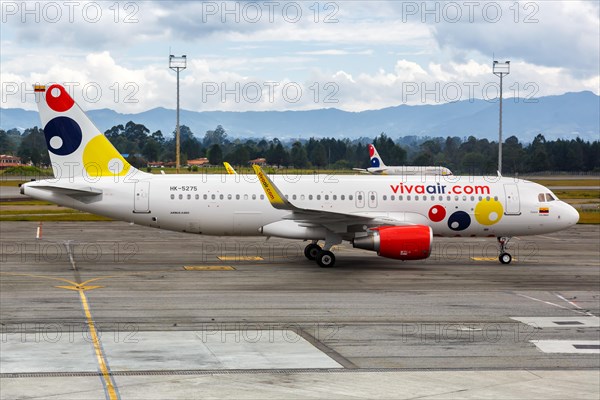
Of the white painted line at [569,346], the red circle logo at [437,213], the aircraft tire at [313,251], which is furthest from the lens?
the aircraft tire at [313,251]

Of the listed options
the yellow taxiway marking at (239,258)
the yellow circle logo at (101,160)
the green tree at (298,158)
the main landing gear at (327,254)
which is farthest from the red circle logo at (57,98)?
the green tree at (298,158)

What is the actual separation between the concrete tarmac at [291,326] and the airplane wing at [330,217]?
1811mm

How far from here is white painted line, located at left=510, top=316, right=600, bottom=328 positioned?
22656 mm

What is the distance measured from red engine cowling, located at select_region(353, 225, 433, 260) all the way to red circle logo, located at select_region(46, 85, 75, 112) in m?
13.8

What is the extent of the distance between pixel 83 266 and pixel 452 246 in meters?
19.8

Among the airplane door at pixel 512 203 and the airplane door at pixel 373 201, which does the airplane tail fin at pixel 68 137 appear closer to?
the airplane door at pixel 373 201

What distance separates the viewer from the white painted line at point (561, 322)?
22.7 metres

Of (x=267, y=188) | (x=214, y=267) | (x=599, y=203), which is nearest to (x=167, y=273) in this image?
(x=214, y=267)

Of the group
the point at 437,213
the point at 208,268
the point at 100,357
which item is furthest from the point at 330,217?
the point at 100,357

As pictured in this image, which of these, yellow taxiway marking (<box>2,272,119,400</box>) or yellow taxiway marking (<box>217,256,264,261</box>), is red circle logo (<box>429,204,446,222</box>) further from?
yellow taxiway marking (<box>2,272,119,400</box>)

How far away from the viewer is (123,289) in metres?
27.7

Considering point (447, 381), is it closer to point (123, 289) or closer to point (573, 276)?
point (123, 289)

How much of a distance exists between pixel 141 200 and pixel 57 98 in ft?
17.7

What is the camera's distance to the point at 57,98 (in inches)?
1357
